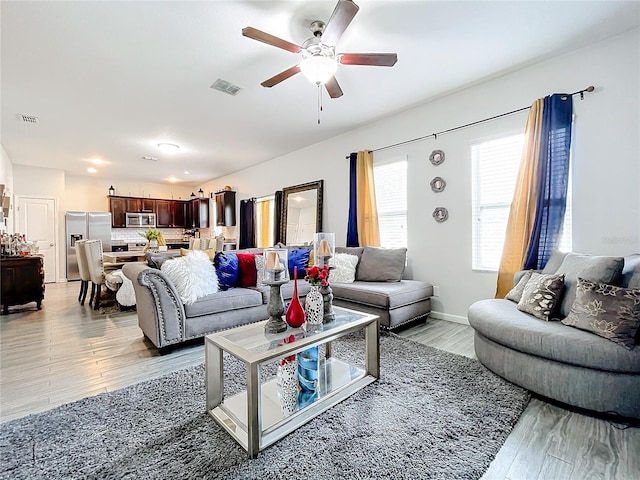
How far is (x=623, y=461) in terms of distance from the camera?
1411 millimetres

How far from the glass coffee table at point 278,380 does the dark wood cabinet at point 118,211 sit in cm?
810

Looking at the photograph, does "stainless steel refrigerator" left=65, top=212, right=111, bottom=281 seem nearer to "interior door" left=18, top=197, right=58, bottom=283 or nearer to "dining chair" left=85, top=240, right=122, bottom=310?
"interior door" left=18, top=197, right=58, bottom=283

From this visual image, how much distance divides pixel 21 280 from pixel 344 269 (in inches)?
183

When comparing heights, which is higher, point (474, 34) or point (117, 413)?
point (474, 34)

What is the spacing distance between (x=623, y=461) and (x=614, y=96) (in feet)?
9.28

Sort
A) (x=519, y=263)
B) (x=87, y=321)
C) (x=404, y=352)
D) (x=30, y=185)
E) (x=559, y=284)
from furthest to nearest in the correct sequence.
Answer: (x=30, y=185) < (x=87, y=321) < (x=519, y=263) < (x=404, y=352) < (x=559, y=284)

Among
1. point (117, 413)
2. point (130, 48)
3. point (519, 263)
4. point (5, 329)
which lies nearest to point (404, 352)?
point (519, 263)

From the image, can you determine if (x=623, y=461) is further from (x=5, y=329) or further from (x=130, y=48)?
(x=5, y=329)

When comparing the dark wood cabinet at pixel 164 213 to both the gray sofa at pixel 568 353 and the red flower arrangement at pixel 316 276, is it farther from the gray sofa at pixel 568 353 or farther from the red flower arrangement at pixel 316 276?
the gray sofa at pixel 568 353

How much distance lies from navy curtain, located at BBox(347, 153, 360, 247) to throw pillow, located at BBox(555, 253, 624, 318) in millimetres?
2638

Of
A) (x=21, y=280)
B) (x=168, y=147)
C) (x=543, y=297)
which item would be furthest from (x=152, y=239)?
(x=543, y=297)

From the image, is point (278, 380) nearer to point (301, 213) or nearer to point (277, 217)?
point (301, 213)

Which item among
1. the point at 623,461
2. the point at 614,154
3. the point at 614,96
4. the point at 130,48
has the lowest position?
the point at 623,461

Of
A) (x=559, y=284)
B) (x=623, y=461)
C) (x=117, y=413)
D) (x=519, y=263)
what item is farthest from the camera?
(x=519, y=263)
